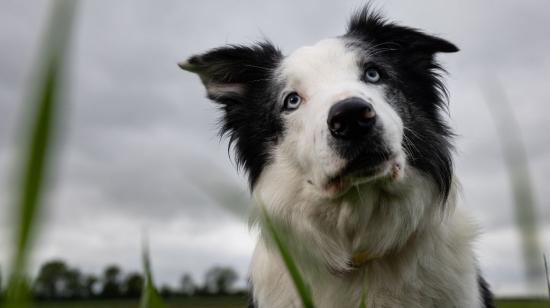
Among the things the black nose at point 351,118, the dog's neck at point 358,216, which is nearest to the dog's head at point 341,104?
the black nose at point 351,118

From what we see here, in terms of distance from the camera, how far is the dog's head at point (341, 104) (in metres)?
3.45

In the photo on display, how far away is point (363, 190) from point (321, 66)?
1.07 metres

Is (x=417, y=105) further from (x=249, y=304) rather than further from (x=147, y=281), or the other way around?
(x=147, y=281)

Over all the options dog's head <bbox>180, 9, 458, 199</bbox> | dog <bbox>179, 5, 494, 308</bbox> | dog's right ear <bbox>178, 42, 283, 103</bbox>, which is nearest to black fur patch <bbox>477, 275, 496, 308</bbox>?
dog <bbox>179, 5, 494, 308</bbox>

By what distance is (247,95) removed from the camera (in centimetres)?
532

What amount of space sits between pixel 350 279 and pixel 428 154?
1.21 metres

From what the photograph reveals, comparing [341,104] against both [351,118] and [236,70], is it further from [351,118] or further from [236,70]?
[236,70]

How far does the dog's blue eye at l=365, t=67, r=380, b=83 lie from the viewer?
169 inches

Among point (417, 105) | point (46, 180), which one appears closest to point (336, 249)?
point (417, 105)

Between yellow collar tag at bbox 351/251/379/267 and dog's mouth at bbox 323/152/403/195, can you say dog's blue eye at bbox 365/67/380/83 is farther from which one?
yellow collar tag at bbox 351/251/379/267

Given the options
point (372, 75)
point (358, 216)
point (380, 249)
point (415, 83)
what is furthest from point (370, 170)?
point (415, 83)

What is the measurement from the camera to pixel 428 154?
4367mm

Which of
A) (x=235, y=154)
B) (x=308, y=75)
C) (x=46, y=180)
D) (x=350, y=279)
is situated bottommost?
(x=350, y=279)

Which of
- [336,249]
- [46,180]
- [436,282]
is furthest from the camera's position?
[336,249]
